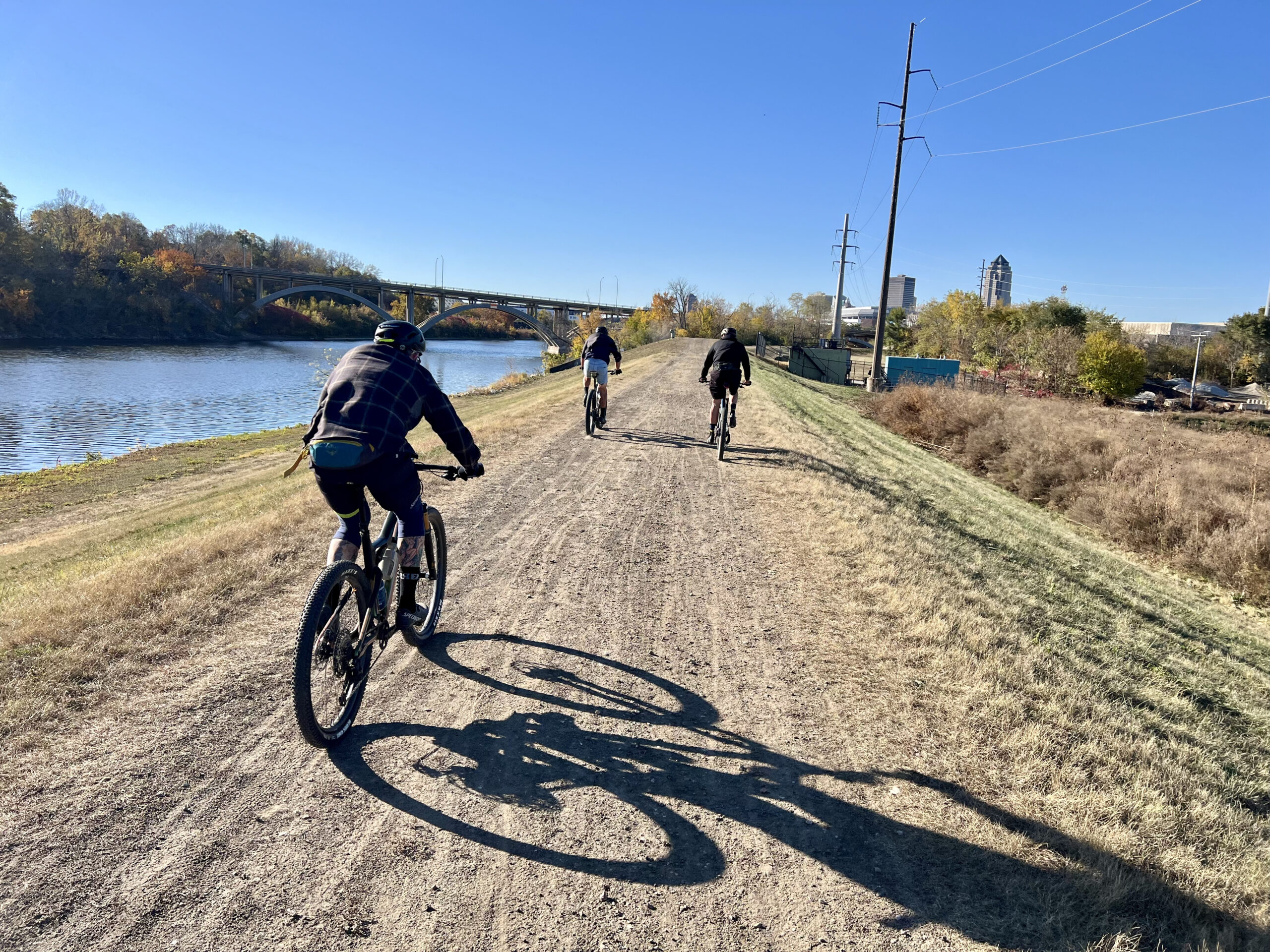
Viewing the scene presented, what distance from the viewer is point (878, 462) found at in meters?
14.6

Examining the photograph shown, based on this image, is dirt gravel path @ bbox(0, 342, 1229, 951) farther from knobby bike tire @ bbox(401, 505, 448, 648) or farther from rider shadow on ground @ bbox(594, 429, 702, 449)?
rider shadow on ground @ bbox(594, 429, 702, 449)

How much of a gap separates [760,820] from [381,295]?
8879cm

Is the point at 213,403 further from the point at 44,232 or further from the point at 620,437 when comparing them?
the point at 44,232

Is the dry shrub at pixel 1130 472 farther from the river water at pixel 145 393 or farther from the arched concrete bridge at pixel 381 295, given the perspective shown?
the arched concrete bridge at pixel 381 295

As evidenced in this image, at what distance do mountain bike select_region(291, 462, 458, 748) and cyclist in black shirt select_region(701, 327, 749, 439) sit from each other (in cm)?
735

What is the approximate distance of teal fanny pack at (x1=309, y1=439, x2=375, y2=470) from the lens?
3.57 metres

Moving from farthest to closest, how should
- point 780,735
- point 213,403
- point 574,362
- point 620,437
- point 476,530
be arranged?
1. point 574,362
2. point 213,403
3. point 620,437
4. point 476,530
5. point 780,735

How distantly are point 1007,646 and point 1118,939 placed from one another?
306cm

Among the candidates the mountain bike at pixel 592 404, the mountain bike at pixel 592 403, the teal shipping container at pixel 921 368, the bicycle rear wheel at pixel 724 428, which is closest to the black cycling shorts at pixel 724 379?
the bicycle rear wheel at pixel 724 428

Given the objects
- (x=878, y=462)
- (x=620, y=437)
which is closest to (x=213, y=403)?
(x=620, y=437)

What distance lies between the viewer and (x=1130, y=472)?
47.9 feet

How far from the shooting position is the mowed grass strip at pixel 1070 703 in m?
3.11

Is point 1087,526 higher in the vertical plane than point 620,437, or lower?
lower

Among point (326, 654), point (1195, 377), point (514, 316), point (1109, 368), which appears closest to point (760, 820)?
point (326, 654)
